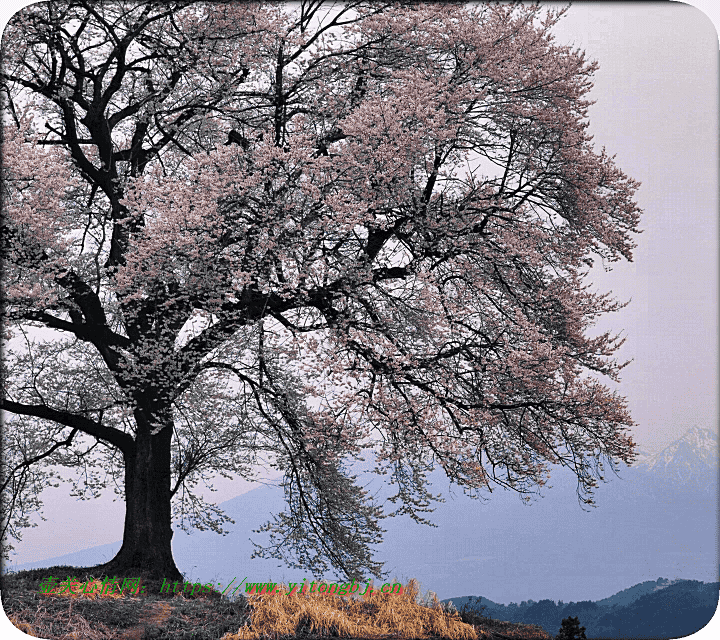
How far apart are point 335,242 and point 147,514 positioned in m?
4.42

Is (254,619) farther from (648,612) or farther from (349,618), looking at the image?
(648,612)

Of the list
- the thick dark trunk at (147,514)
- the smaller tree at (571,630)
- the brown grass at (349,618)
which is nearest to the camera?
the brown grass at (349,618)

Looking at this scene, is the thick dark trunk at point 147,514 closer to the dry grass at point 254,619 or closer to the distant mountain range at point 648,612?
the dry grass at point 254,619

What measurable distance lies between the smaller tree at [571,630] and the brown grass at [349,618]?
862 millimetres

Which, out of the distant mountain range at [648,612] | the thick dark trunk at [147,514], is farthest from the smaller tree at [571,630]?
the thick dark trunk at [147,514]

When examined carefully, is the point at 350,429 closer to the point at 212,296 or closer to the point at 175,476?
the point at 212,296

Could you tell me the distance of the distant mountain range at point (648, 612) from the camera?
7113mm

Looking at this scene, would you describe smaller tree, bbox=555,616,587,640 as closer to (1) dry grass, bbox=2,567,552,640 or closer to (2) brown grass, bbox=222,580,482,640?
(1) dry grass, bbox=2,567,552,640

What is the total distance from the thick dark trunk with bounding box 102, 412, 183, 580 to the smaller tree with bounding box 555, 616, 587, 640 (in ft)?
15.9

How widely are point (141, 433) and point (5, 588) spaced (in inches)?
97.1

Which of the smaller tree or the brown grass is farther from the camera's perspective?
the smaller tree

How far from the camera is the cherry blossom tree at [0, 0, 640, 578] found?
777 cm

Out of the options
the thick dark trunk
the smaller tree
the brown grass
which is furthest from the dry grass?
the thick dark trunk

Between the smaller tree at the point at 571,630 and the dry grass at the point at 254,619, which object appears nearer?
the dry grass at the point at 254,619
